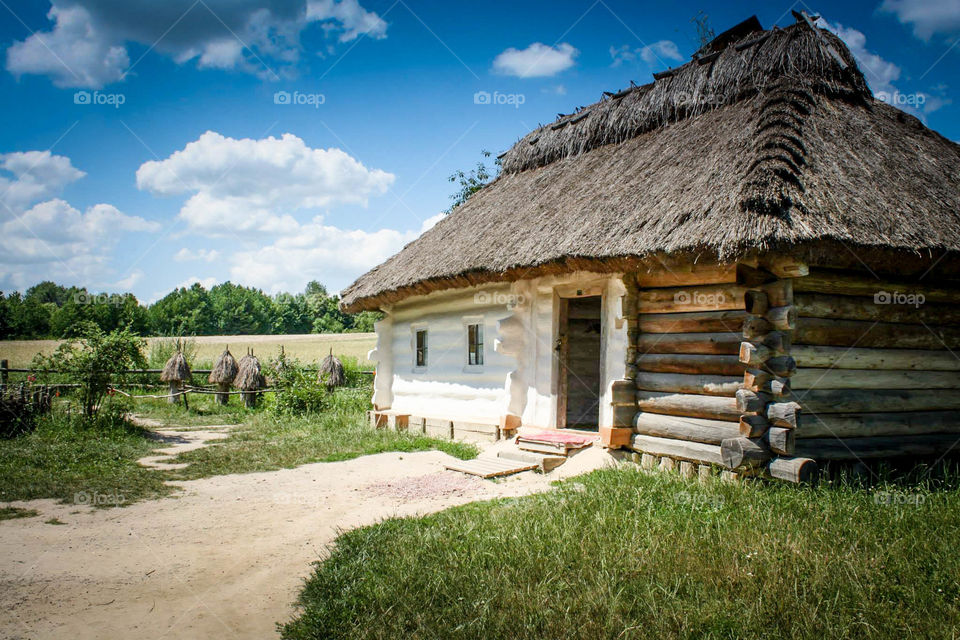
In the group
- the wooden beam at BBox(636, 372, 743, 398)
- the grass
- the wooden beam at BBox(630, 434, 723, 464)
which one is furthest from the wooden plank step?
the grass

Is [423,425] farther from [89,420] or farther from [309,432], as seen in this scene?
[89,420]

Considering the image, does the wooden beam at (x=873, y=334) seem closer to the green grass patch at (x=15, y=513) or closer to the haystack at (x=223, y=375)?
the green grass patch at (x=15, y=513)

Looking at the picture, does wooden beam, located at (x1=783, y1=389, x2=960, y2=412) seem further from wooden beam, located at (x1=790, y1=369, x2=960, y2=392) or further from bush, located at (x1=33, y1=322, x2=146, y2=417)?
bush, located at (x1=33, y1=322, x2=146, y2=417)

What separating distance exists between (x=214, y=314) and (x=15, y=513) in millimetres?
59350

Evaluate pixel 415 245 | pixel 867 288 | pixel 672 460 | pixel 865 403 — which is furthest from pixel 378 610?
pixel 415 245

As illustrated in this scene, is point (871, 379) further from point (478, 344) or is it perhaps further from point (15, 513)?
point (15, 513)

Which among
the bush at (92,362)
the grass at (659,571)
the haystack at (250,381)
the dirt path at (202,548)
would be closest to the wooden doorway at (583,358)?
the dirt path at (202,548)

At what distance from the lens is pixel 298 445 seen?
9812 millimetres

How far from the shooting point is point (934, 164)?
294 inches

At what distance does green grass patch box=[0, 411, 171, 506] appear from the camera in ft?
21.5

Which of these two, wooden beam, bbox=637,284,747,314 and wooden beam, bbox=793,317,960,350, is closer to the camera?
wooden beam, bbox=793,317,960,350

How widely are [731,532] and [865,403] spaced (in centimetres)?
306

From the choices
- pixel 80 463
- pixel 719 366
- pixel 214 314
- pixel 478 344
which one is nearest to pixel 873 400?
pixel 719 366

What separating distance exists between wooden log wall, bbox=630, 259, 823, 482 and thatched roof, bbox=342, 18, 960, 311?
48 centimetres
